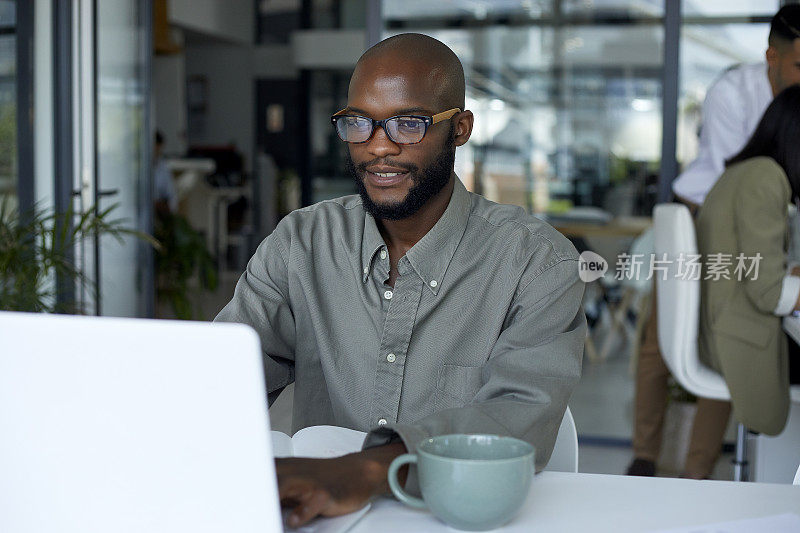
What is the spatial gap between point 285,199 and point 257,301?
Result: 9.79 metres

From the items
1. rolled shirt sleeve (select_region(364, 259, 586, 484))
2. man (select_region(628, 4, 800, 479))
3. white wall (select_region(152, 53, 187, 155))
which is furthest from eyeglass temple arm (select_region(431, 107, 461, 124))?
white wall (select_region(152, 53, 187, 155))

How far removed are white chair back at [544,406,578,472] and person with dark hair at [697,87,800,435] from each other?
4.88 feet

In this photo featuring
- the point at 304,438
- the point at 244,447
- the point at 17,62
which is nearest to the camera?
the point at 244,447

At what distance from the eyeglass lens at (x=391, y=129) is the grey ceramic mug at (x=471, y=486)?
559 mm

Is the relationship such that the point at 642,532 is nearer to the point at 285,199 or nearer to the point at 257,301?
the point at 257,301

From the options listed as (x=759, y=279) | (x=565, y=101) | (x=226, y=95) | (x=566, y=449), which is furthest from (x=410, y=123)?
(x=226, y=95)

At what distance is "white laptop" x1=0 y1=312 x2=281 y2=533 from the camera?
69cm

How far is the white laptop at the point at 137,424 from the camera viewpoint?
27.3 inches

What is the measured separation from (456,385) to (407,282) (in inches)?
6.7

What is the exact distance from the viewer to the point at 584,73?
566 centimetres

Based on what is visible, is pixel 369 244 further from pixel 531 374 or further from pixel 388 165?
pixel 531 374

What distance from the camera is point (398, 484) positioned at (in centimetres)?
96

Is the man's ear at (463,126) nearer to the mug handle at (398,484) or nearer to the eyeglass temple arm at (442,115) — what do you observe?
the eyeglass temple arm at (442,115)

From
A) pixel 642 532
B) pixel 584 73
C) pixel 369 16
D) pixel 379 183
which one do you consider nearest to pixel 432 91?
pixel 379 183
